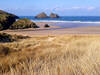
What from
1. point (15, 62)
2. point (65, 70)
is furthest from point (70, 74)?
point (15, 62)

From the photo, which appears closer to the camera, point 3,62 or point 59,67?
point 59,67

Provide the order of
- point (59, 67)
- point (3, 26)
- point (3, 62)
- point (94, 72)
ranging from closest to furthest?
point (94, 72)
point (59, 67)
point (3, 62)
point (3, 26)

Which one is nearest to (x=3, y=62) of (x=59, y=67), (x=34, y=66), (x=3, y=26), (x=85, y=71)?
(x=34, y=66)

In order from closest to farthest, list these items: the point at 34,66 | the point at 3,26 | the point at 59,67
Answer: the point at 59,67
the point at 34,66
the point at 3,26

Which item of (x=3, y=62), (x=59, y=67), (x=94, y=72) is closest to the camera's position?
(x=94, y=72)

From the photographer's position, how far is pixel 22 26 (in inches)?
1059

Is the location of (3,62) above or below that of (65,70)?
below

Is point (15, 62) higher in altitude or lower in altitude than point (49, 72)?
lower

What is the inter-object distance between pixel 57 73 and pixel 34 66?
3.14 ft

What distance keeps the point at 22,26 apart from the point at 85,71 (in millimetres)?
23740

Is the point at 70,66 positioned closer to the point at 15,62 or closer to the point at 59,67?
the point at 59,67

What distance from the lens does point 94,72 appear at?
366 cm

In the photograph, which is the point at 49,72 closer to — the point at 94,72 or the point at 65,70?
the point at 65,70

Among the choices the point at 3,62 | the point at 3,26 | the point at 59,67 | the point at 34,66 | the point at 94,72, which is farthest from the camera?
the point at 3,26
